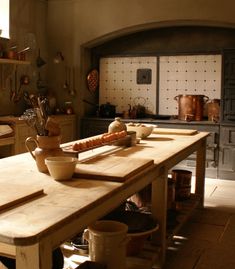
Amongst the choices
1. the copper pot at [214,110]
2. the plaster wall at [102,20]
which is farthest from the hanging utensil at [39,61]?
the copper pot at [214,110]

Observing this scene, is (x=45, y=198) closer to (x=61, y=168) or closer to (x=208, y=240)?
(x=61, y=168)

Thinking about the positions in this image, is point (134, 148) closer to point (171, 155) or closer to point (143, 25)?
point (171, 155)

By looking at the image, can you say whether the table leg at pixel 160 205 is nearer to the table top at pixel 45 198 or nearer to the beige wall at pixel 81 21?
the table top at pixel 45 198

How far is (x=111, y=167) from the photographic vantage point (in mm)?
2352

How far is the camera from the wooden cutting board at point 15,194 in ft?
5.48

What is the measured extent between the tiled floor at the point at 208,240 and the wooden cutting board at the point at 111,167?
3.03 feet

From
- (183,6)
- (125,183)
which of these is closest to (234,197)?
(183,6)

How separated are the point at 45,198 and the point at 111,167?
631mm

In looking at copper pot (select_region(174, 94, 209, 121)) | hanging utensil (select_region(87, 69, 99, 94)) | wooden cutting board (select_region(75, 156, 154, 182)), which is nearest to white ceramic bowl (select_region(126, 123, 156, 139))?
wooden cutting board (select_region(75, 156, 154, 182))

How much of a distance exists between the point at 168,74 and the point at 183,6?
1102 mm

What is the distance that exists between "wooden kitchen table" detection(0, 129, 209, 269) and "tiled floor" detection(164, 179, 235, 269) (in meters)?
0.32

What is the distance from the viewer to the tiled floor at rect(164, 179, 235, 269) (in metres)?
3.04

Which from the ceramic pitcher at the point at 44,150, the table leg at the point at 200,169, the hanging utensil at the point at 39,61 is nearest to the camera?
the ceramic pitcher at the point at 44,150

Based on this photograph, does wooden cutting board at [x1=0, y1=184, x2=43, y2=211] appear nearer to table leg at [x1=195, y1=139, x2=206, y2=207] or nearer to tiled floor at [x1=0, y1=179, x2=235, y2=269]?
tiled floor at [x1=0, y1=179, x2=235, y2=269]
